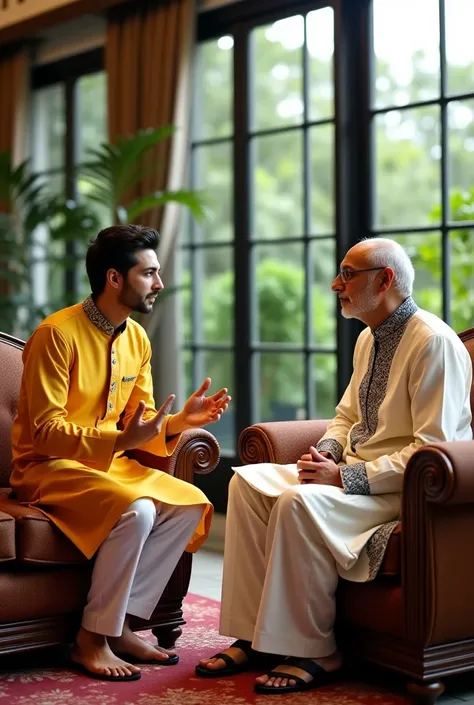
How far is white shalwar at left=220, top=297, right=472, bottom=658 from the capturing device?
9.48 feet

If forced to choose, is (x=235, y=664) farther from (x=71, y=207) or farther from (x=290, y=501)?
(x=71, y=207)

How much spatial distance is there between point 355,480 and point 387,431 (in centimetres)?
18

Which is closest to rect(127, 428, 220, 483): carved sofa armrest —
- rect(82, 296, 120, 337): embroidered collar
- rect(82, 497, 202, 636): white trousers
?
rect(82, 497, 202, 636): white trousers

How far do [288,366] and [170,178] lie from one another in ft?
23.8

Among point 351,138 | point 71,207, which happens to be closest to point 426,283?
point 71,207

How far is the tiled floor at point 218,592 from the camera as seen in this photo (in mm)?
2854

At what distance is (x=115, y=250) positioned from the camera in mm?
3277

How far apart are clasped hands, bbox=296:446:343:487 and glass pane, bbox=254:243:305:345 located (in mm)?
9773

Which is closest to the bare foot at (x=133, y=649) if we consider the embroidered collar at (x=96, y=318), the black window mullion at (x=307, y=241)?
the embroidered collar at (x=96, y=318)

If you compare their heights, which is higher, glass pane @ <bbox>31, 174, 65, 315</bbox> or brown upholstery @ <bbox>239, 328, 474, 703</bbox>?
glass pane @ <bbox>31, 174, 65, 315</bbox>

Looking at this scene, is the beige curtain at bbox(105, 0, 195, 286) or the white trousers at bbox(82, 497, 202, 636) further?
the beige curtain at bbox(105, 0, 195, 286)

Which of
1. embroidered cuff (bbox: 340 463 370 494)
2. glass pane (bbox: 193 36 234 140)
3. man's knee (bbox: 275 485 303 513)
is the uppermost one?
glass pane (bbox: 193 36 234 140)

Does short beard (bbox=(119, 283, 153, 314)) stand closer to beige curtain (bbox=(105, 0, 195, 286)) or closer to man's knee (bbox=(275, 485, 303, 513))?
man's knee (bbox=(275, 485, 303, 513))

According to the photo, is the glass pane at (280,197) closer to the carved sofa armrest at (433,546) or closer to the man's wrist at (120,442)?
the man's wrist at (120,442)
